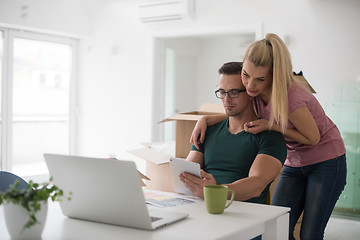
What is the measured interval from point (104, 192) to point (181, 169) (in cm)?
43

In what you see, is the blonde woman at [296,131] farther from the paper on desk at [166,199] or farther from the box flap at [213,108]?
the box flap at [213,108]

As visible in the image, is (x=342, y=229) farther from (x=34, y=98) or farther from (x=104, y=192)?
(x=34, y=98)

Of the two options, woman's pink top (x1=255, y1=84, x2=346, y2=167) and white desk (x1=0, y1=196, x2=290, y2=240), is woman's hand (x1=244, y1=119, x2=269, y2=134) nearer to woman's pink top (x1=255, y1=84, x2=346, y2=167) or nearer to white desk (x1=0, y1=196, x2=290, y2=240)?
woman's pink top (x1=255, y1=84, x2=346, y2=167)

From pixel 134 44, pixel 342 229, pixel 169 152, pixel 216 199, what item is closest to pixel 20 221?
pixel 216 199

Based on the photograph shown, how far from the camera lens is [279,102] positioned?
5.68 ft

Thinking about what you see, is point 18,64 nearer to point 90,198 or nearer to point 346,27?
point 346,27

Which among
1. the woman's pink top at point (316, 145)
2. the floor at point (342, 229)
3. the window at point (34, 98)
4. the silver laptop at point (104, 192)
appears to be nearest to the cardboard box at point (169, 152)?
the woman's pink top at point (316, 145)

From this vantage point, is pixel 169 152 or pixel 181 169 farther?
pixel 169 152

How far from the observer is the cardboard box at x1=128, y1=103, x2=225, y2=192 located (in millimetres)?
2539

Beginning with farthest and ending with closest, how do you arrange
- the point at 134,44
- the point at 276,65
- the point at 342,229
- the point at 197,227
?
the point at 134,44 < the point at 342,229 < the point at 276,65 < the point at 197,227

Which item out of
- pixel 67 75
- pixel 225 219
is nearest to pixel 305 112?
pixel 225 219

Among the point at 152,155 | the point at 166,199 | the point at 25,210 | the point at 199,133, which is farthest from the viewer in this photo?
the point at 152,155

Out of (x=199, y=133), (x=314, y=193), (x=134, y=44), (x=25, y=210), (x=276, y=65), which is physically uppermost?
(x=134, y=44)

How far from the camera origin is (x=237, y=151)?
5.93 feet
